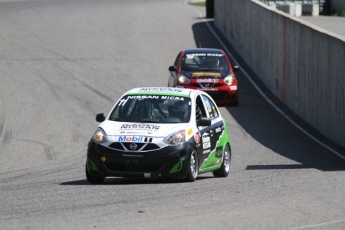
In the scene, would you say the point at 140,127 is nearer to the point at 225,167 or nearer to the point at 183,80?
the point at 225,167

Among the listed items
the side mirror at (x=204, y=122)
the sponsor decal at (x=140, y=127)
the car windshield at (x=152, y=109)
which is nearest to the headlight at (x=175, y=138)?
the sponsor decal at (x=140, y=127)

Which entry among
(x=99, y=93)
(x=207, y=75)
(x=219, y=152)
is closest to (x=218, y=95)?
(x=207, y=75)

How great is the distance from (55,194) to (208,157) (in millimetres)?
3152

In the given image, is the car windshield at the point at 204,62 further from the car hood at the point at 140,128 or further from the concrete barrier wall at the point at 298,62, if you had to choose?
the car hood at the point at 140,128

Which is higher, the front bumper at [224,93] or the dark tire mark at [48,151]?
the dark tire mark at [48,151]

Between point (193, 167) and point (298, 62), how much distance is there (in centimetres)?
1172

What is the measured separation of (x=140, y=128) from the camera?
13.3 meters

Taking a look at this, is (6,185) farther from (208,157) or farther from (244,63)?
(244,63)

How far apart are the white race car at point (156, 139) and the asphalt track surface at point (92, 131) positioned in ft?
0.94

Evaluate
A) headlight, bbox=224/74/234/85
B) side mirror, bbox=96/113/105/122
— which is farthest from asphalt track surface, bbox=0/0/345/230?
side mirror, bbox=96/113/105/122

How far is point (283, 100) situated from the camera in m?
27.3

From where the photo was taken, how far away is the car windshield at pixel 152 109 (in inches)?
543

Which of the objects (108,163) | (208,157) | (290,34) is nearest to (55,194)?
(108,163)

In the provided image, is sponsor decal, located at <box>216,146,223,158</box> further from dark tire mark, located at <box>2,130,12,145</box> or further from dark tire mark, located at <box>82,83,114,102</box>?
dark tire mark, located at <box>82,83,114,102</box>
